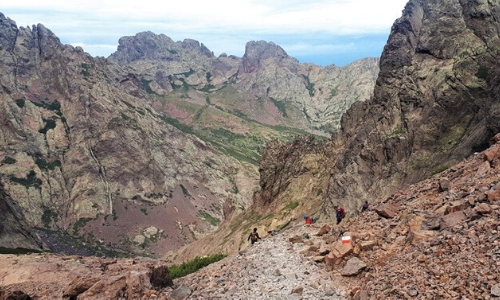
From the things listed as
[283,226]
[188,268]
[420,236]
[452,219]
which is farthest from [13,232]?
[452,219]

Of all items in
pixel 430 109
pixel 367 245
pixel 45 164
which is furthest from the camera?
pixel 45 164

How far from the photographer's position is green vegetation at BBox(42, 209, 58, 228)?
582ft

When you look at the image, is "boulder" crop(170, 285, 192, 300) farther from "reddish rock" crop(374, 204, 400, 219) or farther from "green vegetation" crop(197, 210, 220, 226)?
"green vegetation" crop(197, 210, 220, 226)

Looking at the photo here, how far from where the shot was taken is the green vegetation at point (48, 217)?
582ft

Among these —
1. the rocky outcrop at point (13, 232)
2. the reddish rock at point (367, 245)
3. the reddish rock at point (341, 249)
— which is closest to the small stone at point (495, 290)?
the reddish rock at point (367, 245)

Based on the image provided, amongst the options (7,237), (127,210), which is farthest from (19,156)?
(7,237)

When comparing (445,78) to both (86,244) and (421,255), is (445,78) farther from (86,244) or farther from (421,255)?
(86,244)

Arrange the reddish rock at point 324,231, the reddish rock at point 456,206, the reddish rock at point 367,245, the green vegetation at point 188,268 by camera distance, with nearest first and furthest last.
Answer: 1. the reddish rock at point 456,206
2. the reddish rock at point 367,245
3. the reddish rock at point 324,231
4. the green vegetation at point 188,268

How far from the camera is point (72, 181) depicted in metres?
195

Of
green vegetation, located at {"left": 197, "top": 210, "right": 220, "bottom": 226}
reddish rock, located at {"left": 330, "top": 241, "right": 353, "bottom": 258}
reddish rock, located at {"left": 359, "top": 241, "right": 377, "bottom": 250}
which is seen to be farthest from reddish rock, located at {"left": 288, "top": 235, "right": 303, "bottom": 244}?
green vegetation, located at {"left": 197, "top": 210, "right": 220, "bottom": 226}

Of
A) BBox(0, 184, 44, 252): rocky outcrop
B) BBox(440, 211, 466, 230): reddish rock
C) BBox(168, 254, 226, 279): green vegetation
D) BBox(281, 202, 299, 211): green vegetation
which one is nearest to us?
BBox(440, 211, 466, 230): reddish rock

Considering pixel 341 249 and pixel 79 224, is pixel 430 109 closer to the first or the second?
pixel 341 249

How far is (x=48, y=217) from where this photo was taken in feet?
590

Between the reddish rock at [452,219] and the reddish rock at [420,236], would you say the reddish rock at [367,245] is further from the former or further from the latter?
the reddish rock at [452,219]
